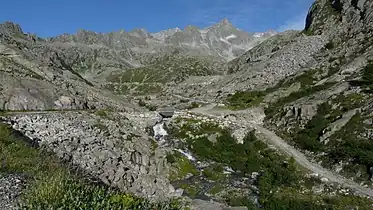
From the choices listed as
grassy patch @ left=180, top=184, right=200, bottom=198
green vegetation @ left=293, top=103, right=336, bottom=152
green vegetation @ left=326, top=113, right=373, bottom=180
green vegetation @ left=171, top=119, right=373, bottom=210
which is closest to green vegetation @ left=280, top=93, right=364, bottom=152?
green vegetation @ left=293, top=103, right=336, bottom=152

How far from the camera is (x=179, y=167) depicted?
50594mm

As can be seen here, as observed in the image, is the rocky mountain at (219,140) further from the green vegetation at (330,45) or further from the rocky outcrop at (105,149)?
the green vegetation at (330,45)

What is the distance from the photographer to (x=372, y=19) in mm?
98312

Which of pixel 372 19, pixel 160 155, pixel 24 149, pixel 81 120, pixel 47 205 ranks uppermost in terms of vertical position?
pixel 372 19

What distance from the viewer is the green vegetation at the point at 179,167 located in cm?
4894

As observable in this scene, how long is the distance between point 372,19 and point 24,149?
87.9m

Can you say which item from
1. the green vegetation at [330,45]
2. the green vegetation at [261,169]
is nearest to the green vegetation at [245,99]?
the green vegetation at [261,169]

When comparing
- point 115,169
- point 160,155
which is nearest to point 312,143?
point 160,155

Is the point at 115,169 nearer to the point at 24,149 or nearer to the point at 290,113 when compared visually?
the point at 24,149

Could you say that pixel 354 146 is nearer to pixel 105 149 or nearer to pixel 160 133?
pixel 160 133

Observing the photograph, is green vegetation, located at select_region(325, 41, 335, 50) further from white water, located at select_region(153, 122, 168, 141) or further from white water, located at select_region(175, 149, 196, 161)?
white water, located at select_region(175, 149, 196, 161)

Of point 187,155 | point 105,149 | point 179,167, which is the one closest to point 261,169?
point 179,167

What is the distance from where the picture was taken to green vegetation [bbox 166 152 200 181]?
161ft

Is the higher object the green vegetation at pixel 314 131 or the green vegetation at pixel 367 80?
the green vegetation at pixel 367 80
